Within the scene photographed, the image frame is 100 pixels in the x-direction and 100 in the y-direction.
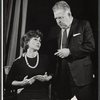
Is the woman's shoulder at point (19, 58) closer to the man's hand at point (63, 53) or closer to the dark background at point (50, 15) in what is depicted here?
the dark background at point (50, 15)

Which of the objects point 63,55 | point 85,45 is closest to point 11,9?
point 63,55

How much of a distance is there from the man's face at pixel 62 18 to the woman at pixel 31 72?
0.23 m

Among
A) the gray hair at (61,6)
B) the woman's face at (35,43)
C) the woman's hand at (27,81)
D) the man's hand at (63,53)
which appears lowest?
the woman's hand at (27,81)

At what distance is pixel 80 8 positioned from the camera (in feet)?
6.42

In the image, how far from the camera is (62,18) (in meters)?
1.93

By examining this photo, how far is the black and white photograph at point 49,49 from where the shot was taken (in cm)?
188

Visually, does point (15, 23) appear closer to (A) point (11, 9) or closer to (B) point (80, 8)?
(A) point (11, 9)

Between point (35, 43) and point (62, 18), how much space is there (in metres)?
0.37

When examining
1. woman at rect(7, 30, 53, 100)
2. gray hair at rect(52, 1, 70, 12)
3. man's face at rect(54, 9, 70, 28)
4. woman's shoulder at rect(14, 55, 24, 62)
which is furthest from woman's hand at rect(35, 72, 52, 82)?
gray hair at rect(52, 1, 70, 12)

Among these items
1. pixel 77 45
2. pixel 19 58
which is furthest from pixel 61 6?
pixel 19 58

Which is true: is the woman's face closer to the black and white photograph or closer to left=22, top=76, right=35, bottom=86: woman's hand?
the black and white photograph

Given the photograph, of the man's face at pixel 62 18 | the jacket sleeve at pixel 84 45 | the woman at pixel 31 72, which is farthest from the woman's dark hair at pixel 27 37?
the jacket sleeve at pixel 84 45

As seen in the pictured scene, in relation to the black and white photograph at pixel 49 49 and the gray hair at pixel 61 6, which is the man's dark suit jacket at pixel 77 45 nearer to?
the black and white photograph at pixel 49 49

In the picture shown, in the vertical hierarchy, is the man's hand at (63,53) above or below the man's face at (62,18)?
below
